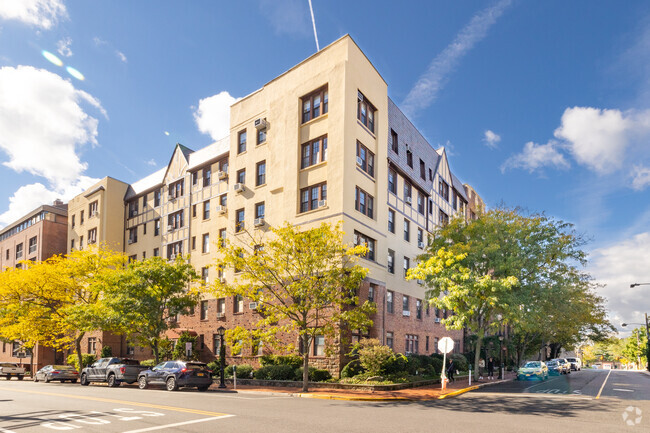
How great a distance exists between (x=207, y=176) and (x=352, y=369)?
22.1 meters

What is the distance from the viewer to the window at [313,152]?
31016 mm

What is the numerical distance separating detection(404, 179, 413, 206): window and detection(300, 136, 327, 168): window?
9.69 m

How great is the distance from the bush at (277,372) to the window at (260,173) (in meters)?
13.2

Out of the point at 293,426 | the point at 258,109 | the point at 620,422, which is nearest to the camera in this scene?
the point at 293,426

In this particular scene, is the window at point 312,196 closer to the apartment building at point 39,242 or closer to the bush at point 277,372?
the bush at point 277,372

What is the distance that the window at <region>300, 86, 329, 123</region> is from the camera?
104 feet

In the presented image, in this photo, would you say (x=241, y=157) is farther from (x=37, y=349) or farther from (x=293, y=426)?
(x=37, y=349)

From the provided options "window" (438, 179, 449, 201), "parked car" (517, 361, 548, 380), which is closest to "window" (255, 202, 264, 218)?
"window" (438, 179, 449, 201)

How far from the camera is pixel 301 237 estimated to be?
23734mm

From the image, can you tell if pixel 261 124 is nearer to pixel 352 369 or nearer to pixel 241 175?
pixel 241 175

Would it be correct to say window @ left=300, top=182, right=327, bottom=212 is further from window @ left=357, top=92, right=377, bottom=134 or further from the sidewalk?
the sidewalk

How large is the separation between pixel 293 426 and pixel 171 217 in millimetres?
35192

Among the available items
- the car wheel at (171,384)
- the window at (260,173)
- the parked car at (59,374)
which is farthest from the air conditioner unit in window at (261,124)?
the parked car at (59,374)

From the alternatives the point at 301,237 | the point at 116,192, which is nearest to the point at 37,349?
the point at 116,192
